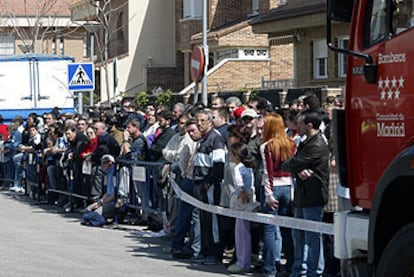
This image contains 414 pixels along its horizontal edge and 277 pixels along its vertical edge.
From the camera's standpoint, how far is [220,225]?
553 inches

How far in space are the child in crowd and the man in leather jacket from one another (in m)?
1.35

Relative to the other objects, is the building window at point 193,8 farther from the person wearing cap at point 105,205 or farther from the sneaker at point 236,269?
the sneaker at point 236,269

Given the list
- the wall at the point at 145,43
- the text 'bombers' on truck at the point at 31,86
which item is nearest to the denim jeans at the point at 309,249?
the text 'bombers' on truck at the point at 31,86

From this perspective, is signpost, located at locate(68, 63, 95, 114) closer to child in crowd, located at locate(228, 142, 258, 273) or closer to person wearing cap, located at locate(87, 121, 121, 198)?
person wearing cap, located at locate(87, 121, 121, 198)

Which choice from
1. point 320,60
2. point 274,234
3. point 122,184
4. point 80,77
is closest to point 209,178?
point 274,234

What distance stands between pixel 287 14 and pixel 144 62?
57.8 feet

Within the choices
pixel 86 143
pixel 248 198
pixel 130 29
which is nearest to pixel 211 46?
pixel 130 29

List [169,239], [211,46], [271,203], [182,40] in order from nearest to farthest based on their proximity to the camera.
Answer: [271,203] → [169,239] → [211,46] → [182,40]

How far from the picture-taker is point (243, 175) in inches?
516

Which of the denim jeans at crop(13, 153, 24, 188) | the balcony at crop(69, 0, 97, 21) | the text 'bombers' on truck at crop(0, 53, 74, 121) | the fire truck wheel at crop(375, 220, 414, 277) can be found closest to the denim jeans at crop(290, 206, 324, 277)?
the fire truck wheel at crop(375, 220, 414, 277)

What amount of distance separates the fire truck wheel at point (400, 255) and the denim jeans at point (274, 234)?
5.24 meters

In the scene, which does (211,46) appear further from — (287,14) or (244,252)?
(244,252)

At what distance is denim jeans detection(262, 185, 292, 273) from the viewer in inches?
490

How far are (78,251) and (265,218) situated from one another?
3.95 meters
